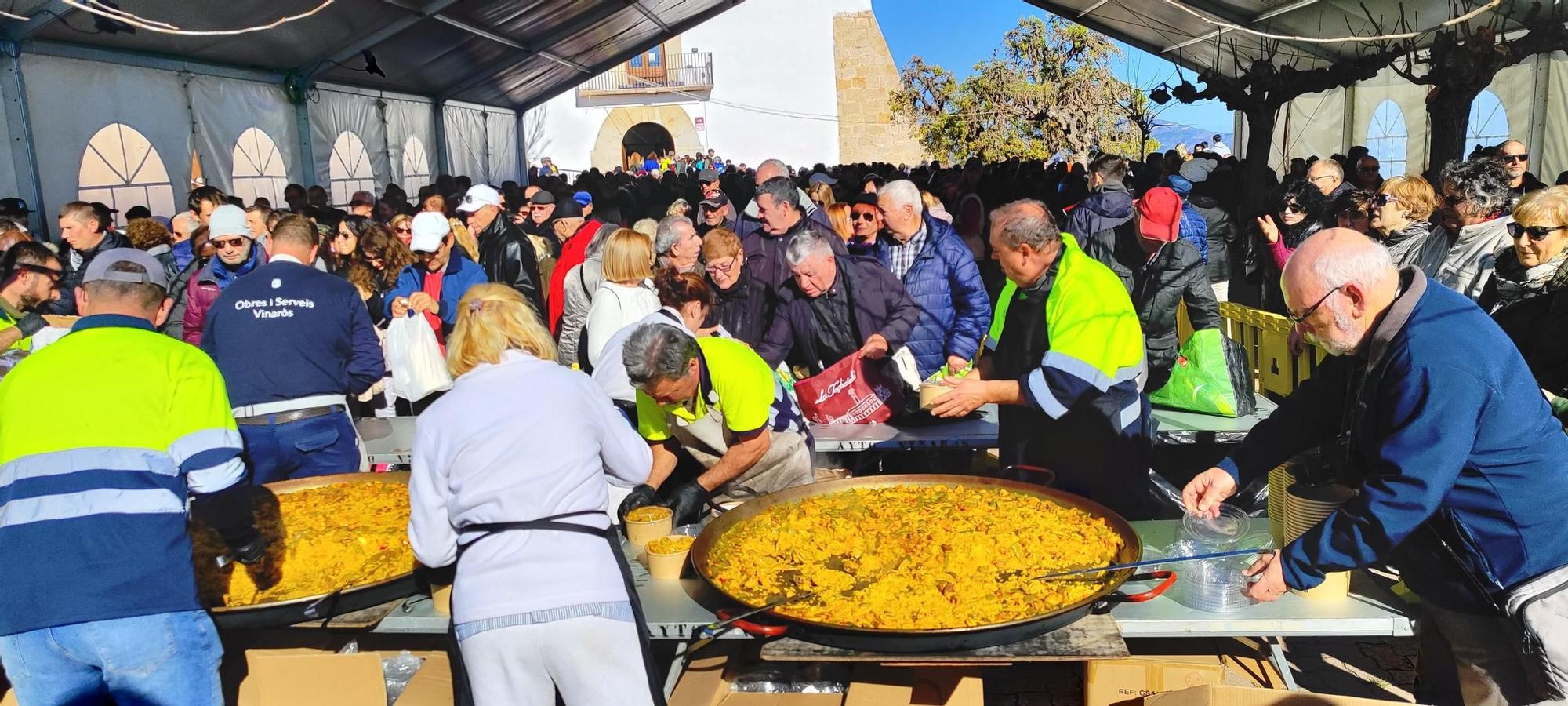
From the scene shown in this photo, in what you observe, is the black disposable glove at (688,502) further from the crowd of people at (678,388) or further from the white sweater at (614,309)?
the white sweater at (614,309)

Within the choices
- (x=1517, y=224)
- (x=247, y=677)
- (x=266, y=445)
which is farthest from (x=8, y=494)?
(x=1517, y=224)

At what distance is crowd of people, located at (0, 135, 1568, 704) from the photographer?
2.36 meters

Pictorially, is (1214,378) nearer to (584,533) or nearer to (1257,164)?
(584,533)

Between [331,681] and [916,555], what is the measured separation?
5.67 feet

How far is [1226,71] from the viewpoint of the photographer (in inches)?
730

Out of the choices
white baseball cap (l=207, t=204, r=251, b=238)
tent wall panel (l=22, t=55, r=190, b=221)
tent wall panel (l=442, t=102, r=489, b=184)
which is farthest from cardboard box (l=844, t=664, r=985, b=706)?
tent wall panel (l=442, t=102, r=489, b=184)

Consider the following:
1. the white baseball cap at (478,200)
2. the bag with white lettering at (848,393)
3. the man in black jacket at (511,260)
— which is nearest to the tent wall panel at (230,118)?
the white baseball cap at (478,200)

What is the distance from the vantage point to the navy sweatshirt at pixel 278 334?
406 centimetres

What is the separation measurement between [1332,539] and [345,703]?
2.68 metres

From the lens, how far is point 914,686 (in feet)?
9.55

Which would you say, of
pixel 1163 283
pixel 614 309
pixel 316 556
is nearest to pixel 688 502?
pixel 316 556

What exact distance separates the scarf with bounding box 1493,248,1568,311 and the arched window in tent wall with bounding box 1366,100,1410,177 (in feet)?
46.7

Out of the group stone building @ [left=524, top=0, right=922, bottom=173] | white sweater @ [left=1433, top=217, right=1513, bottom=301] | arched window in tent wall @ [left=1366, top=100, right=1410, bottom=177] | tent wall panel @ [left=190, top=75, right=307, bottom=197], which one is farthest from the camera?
stone building @ [left=524, top=0, right=922, bottom=173]

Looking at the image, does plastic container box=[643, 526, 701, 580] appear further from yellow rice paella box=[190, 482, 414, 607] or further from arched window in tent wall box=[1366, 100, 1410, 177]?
arched window in tent wall box=[1366, 100, 1410, 177]
